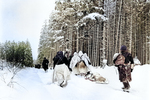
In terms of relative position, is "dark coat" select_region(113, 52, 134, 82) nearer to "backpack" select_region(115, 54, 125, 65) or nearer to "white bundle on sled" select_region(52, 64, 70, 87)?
"backpack" select_region(115, 54, 125, 65)

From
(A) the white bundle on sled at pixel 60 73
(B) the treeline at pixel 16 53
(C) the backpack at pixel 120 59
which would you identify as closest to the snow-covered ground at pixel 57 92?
(B) the treeline at pixel 16 53

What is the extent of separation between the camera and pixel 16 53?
258 cm

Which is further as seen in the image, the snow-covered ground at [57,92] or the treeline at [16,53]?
the treeline at [16,53]

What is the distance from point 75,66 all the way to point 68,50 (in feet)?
2.84

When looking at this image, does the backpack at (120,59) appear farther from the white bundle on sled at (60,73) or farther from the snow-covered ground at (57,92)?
Answer: the white bundle on sled at (60,73)

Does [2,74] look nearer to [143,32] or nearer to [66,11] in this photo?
[66,11]

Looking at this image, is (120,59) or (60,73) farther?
(60,73)

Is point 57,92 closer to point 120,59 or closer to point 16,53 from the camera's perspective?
point 16,53

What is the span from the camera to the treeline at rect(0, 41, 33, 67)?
8.14ft

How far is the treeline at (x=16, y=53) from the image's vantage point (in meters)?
2.48

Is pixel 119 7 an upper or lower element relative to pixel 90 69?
upper

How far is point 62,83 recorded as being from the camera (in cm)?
352

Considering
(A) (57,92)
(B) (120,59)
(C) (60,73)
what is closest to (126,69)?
(B) (120,59)

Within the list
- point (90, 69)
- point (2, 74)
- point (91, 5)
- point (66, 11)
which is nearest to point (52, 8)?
point (66, 11)
